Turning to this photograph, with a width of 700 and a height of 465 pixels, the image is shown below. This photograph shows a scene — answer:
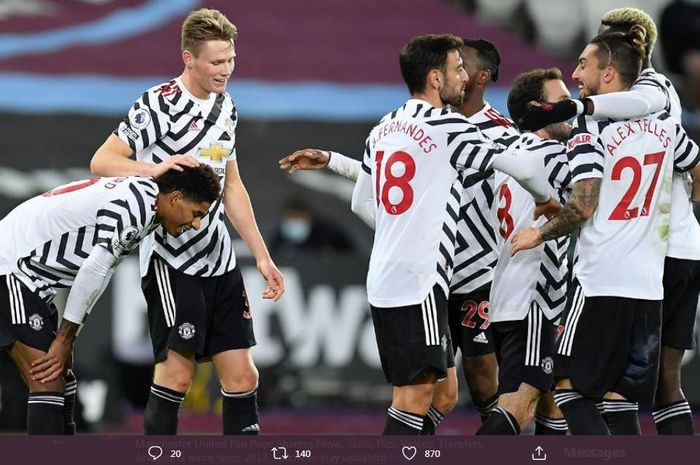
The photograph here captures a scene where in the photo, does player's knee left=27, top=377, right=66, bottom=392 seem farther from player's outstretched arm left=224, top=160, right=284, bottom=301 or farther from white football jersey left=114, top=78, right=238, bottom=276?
player's outstretched arm left=224, top=160, right=284, bottom=301

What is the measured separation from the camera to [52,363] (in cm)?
659

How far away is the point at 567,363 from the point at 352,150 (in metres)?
7.66

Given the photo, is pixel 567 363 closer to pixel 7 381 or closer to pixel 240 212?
pixel 240 212

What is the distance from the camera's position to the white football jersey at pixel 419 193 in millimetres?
6430

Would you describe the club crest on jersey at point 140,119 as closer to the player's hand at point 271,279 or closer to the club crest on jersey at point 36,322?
the player's hand at point 271,279

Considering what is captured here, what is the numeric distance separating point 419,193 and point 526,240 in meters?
0.56

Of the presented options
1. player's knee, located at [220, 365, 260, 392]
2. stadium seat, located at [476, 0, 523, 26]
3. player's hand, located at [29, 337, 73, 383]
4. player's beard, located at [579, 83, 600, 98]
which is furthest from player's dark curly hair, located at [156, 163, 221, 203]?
stadium seat, located at [476, 0, 523, 26]

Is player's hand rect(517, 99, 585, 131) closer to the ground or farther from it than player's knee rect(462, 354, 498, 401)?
farther from it

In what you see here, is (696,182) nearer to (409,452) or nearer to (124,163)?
(409,452)

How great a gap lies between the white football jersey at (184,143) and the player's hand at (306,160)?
1.09 feet

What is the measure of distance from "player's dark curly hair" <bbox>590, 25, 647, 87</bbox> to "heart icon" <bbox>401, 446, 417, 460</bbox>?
6.75 ft

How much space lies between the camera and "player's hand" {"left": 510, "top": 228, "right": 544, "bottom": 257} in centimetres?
650

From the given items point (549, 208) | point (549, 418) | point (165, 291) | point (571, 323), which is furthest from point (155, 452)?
point (549, 418)

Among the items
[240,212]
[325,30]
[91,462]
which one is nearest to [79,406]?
[240,212]
